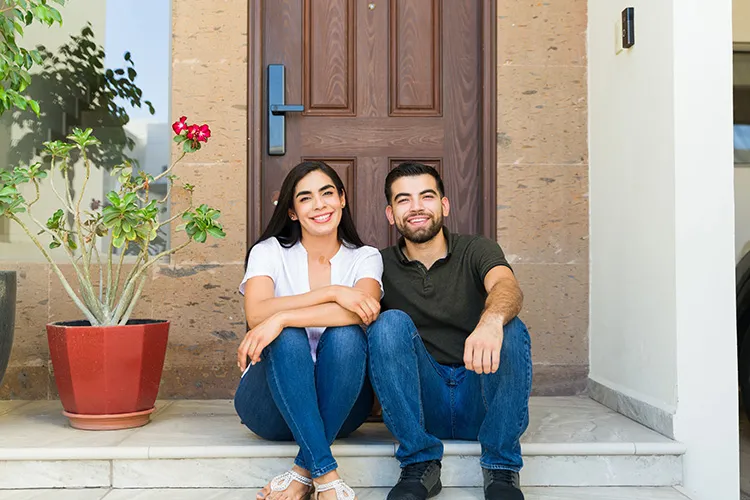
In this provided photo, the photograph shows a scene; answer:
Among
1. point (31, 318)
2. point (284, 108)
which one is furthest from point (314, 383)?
point (31, 318)

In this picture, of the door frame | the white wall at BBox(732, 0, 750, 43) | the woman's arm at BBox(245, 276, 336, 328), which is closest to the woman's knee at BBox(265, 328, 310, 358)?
the woman's arm at BBox(245, 276, 336, 328)

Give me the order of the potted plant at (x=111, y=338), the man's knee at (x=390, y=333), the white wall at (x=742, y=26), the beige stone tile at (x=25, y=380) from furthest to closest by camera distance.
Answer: the white wall at (x=742, y=26), the beige stone tile at (x=25, y=380), the potted plant at (x=111, y=338), the man's knee at (x=390, y=333)

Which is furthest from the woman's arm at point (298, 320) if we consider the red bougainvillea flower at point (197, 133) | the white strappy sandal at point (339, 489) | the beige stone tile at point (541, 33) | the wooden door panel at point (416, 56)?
the beige stone tile at point (541, 33)

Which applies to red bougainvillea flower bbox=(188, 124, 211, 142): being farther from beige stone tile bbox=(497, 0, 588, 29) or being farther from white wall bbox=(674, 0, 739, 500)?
white wall bbox=(674, 0, 739, 500)

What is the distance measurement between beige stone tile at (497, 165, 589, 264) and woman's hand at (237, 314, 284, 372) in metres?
1.46

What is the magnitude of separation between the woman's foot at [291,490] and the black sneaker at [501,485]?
0.50 m

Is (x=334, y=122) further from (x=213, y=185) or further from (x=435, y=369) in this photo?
(x=435, y=369)

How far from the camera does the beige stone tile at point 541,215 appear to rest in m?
3.36

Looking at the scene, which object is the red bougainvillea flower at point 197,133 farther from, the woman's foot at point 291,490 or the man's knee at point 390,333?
A: the woman's foot at point 291,490

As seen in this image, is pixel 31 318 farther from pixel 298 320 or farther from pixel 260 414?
pixel 298 320

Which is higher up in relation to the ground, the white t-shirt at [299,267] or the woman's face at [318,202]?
the woman's face at [318,202]

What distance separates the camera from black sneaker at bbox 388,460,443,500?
214 centimetres

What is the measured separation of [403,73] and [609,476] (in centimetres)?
185

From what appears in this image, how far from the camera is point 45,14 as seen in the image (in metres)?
2.50
